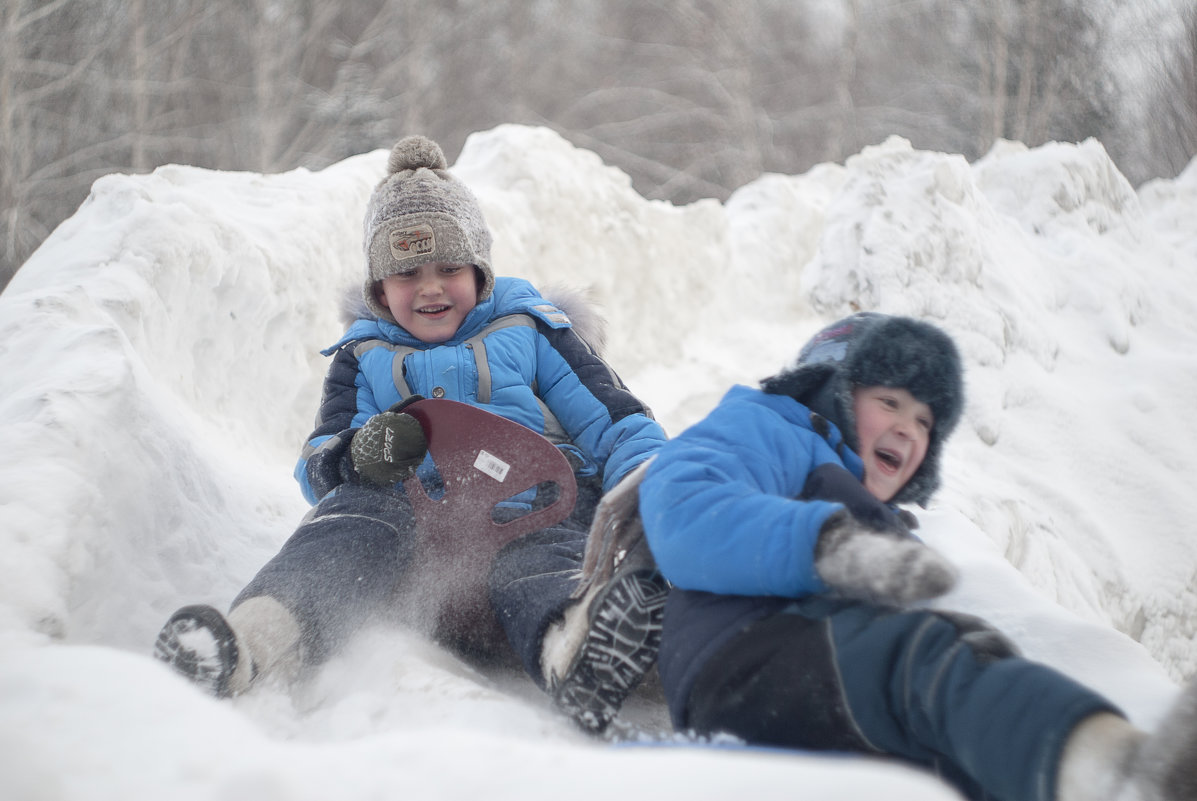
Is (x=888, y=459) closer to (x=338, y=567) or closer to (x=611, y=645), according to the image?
(x=611, y=645)

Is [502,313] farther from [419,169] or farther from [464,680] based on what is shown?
[464,680]

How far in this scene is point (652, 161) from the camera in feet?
54.5

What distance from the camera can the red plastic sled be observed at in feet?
5.96

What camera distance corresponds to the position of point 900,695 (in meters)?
1.03

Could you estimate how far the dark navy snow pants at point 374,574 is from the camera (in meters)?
1.56

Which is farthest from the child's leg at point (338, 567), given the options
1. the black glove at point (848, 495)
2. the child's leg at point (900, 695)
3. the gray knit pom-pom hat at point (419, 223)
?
the black glove at point (848, 495)

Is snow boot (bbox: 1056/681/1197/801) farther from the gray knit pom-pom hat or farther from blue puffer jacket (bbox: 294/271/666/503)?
the gray knit pom-pom hat

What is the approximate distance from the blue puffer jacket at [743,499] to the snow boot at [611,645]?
124 mm

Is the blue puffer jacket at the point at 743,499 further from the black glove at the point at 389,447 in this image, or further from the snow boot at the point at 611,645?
the black glove at the point at 389,447

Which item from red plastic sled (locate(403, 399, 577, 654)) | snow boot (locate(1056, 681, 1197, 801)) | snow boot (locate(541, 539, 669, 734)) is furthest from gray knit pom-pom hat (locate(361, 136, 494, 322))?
snow boot (locate(1056, 681, 1197, 801))

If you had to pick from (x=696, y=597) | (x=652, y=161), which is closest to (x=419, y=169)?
(x=696, y=597)

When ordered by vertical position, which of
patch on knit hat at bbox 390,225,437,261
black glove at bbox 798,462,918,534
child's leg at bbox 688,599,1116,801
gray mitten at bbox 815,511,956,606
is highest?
patch on knit hat at bbox 390,225,437,261

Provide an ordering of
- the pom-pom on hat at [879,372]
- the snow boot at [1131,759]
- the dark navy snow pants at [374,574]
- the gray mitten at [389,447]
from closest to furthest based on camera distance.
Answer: the snow boot at [1131,759], the pom-pom on hat at [879,372], the dark navy snow pants at [374,574], the gray mitten at [389,447]

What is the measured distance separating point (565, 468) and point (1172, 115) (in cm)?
802
